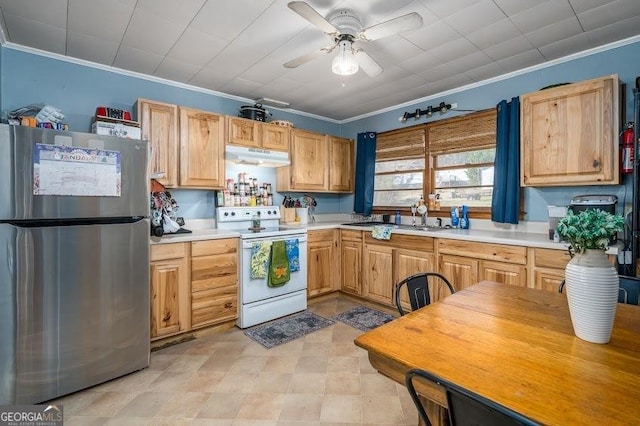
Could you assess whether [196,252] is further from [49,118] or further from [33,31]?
[33,31]

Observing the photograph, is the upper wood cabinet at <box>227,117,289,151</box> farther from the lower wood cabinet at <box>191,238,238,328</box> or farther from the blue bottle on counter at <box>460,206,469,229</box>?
the blue bottle on counter at <box>460,206,469,229</box>

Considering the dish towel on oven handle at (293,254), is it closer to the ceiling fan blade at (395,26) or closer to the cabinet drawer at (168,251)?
the cabinet drawer at (168,251)

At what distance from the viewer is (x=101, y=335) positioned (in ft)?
6.82

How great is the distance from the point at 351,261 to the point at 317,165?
138 cm

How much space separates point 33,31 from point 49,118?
63 centimetres

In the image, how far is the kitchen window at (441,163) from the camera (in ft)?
10.9

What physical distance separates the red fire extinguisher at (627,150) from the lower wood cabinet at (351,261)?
2408mm

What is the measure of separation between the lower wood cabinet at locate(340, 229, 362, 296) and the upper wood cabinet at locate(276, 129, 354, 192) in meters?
0.79

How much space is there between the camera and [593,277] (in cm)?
104

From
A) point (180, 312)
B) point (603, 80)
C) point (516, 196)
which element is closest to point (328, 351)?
Result: point (180, 312)

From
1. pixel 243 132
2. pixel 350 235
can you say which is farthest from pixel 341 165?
pixel 243 132

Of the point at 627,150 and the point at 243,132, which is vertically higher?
the point at 243,132

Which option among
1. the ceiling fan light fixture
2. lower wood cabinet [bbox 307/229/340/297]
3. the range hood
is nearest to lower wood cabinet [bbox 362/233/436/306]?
lower wood cabinet [bbox 307/229/340/297]

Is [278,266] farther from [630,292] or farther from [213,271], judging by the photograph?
[630,292]
